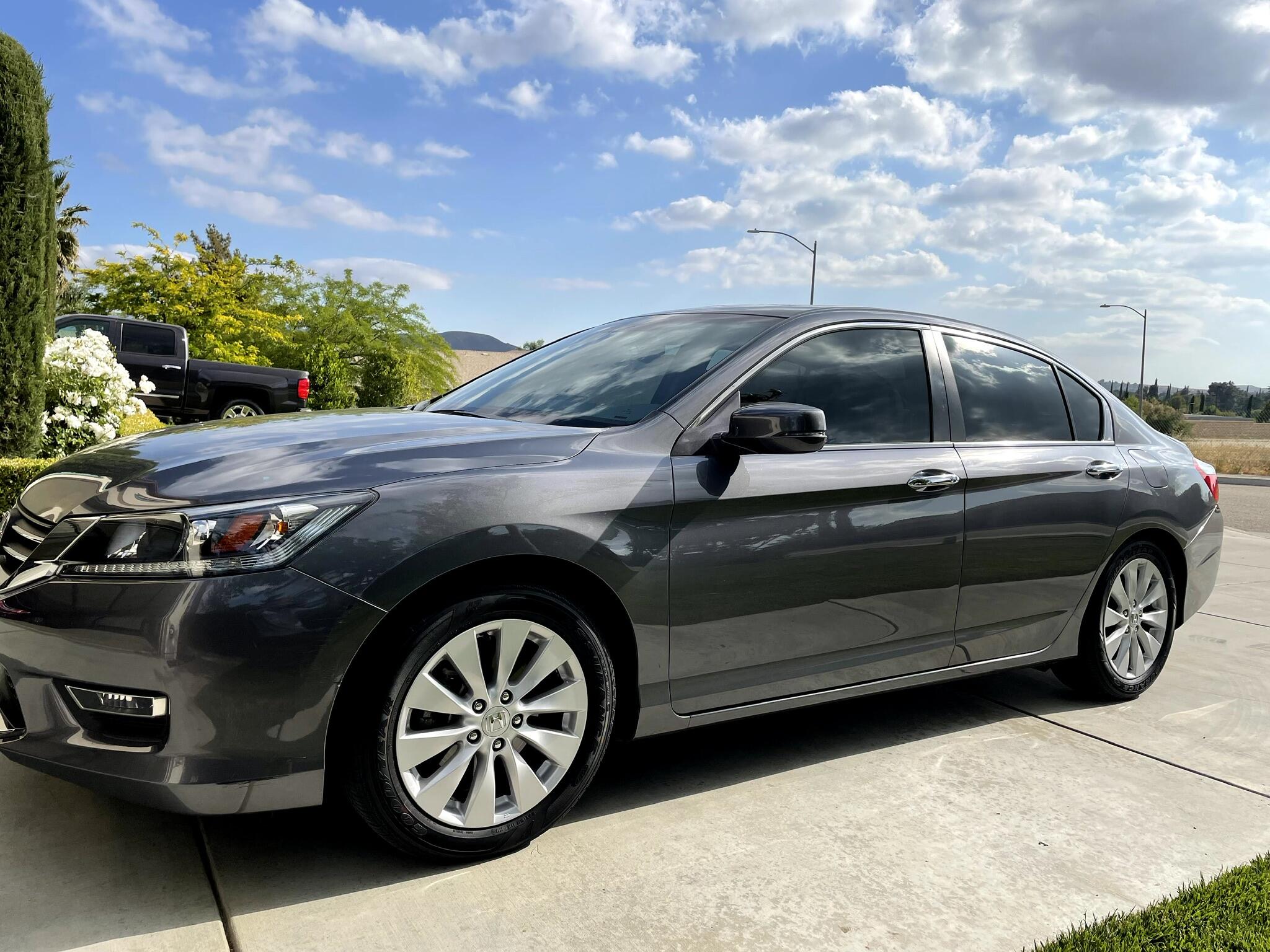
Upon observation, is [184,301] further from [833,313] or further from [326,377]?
[833,313]

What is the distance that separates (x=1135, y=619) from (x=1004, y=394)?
4.43 feet

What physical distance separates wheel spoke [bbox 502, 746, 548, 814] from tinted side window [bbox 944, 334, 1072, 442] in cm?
226

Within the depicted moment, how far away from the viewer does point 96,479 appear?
292 centimetres

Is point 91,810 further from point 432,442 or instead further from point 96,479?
point 432,442

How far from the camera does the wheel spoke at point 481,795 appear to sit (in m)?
2.85

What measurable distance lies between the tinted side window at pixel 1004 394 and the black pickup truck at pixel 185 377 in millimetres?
13655

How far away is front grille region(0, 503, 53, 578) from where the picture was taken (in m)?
2.92

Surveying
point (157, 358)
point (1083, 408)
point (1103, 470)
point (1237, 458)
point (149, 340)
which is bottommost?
point (1237, 458)

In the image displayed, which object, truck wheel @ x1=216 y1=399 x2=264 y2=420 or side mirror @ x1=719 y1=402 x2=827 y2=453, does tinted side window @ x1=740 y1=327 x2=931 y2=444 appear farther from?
truck wheel @ x1=216 y1=399 x2=264 y2=420

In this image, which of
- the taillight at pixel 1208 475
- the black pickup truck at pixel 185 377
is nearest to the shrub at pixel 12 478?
the taillight at pixel 1208 475

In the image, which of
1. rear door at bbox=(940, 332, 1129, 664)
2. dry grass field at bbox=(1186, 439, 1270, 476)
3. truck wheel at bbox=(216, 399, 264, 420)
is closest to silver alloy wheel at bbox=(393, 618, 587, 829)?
rear door at bbox=(940, 332, 1129, 664)

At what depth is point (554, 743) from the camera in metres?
2.96

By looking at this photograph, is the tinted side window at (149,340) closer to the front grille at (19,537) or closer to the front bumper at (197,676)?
the front grille at (19,537)

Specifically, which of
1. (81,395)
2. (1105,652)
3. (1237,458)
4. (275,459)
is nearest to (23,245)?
(81,395)
